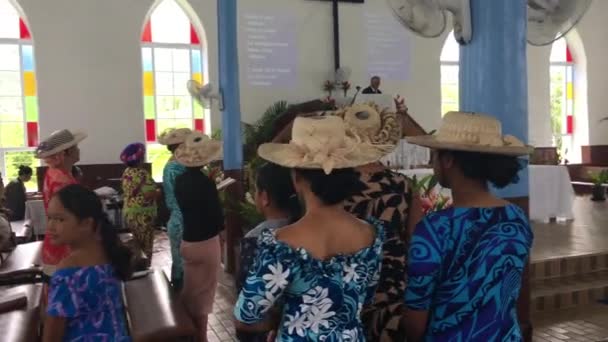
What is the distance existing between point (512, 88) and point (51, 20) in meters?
7.19

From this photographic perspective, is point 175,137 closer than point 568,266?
Yes

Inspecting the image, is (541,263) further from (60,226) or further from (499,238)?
(60,226)

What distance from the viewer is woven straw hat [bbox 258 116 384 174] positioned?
1.34 m

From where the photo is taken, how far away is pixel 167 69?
9.17 metres

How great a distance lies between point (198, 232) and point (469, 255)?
1.76 metres

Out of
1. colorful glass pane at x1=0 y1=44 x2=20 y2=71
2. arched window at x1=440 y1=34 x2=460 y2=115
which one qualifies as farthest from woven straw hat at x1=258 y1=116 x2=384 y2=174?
arched window at x1=440 y1=34 x2=460 y2=115

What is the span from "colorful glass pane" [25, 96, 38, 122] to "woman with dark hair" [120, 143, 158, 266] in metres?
4.77

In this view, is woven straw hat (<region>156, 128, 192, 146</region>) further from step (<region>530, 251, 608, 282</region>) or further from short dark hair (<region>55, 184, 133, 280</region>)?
step (<region>530, 251, 608, 282</region>)

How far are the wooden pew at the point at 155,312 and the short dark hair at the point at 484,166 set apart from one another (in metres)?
1.43

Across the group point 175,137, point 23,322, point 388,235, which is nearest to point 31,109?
point 175,137

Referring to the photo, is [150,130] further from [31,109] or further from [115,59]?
[31,109]

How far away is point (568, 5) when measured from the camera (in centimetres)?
262

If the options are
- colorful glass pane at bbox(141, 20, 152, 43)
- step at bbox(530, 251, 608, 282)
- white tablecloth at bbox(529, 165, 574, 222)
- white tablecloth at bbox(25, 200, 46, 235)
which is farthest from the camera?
colorful glass pane at bbox(141, 20, 152, 43)

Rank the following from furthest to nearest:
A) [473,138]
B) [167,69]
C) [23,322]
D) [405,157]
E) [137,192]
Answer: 1. [167,69]
2. [405,157]
3. [137,192]
4. [23,322]
5. [473,138]
